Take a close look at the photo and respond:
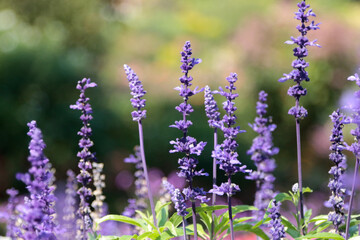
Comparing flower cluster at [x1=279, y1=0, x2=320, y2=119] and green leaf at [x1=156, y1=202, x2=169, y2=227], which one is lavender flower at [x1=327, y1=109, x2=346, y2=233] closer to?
flower cluster at [x1=279, y1=0, x2=320, y2=119]

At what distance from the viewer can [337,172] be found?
2.51 m

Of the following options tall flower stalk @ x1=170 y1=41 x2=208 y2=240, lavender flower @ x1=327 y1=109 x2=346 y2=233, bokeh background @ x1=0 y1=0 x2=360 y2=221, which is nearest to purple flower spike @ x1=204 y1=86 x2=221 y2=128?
tall flower stalk @ x1=170 y1=41 x2=208 y2=240

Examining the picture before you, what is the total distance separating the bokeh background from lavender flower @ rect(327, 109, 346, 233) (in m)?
7.60

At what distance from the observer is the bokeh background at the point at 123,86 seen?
1282cm

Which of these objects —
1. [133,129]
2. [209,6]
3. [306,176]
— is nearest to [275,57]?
[306,176]

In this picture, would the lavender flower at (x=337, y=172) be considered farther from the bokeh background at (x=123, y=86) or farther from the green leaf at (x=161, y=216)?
the bokeh background at (x=123, y=86)

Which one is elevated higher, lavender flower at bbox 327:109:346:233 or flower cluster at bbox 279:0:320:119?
flower cluster at bbox 279:0:320:119

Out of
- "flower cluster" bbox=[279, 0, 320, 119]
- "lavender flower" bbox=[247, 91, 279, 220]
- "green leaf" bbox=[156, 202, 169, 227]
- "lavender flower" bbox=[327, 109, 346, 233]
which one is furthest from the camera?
"lavender flower" bbox=[247, 91, 279, 220]

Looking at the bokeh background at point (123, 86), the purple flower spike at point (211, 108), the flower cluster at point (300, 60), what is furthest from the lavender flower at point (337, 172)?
the bokeh background at point (123, 86)

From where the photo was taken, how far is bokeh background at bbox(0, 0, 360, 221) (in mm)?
12820

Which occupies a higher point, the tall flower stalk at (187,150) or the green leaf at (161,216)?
the tall flower stalk at (187,150)

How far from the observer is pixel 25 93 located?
12844mm

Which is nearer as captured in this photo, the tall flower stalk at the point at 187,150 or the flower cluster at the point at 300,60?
the tall flower stalk at the point at 187,150

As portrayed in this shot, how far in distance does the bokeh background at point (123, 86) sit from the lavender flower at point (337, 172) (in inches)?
299
